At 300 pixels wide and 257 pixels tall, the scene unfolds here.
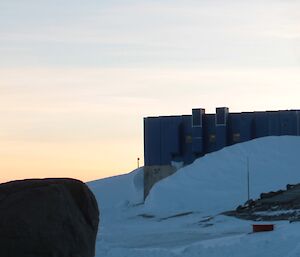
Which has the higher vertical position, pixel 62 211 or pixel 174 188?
pixel 62 211

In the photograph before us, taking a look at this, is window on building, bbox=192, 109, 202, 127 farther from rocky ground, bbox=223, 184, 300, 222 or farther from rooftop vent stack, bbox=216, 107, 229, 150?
rocky ground, bbox=223, 184, 300, 222

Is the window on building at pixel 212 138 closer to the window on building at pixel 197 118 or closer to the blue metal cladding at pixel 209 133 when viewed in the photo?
the blue metal cladding at pixel 209 133

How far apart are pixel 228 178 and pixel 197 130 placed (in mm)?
11076

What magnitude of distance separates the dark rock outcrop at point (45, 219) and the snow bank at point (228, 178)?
31946 mm

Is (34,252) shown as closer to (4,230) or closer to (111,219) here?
(4,230)

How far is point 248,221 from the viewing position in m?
31.1

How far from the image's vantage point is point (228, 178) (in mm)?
47125

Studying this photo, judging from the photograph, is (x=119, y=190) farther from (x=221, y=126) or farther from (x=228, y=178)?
(x=228, y=178)

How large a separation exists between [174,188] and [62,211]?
37.6 meters

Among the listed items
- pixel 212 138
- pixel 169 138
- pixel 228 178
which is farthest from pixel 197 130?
pixel 228 178

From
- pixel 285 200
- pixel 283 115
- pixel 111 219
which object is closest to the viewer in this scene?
pixel 285 200

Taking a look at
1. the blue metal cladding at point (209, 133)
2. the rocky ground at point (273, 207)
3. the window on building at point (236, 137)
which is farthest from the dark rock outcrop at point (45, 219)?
the blue metal cladding at point (209, 133)

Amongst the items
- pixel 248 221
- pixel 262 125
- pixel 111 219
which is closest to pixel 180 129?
pixel 262 125

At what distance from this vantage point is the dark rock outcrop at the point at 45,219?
29.3ft
